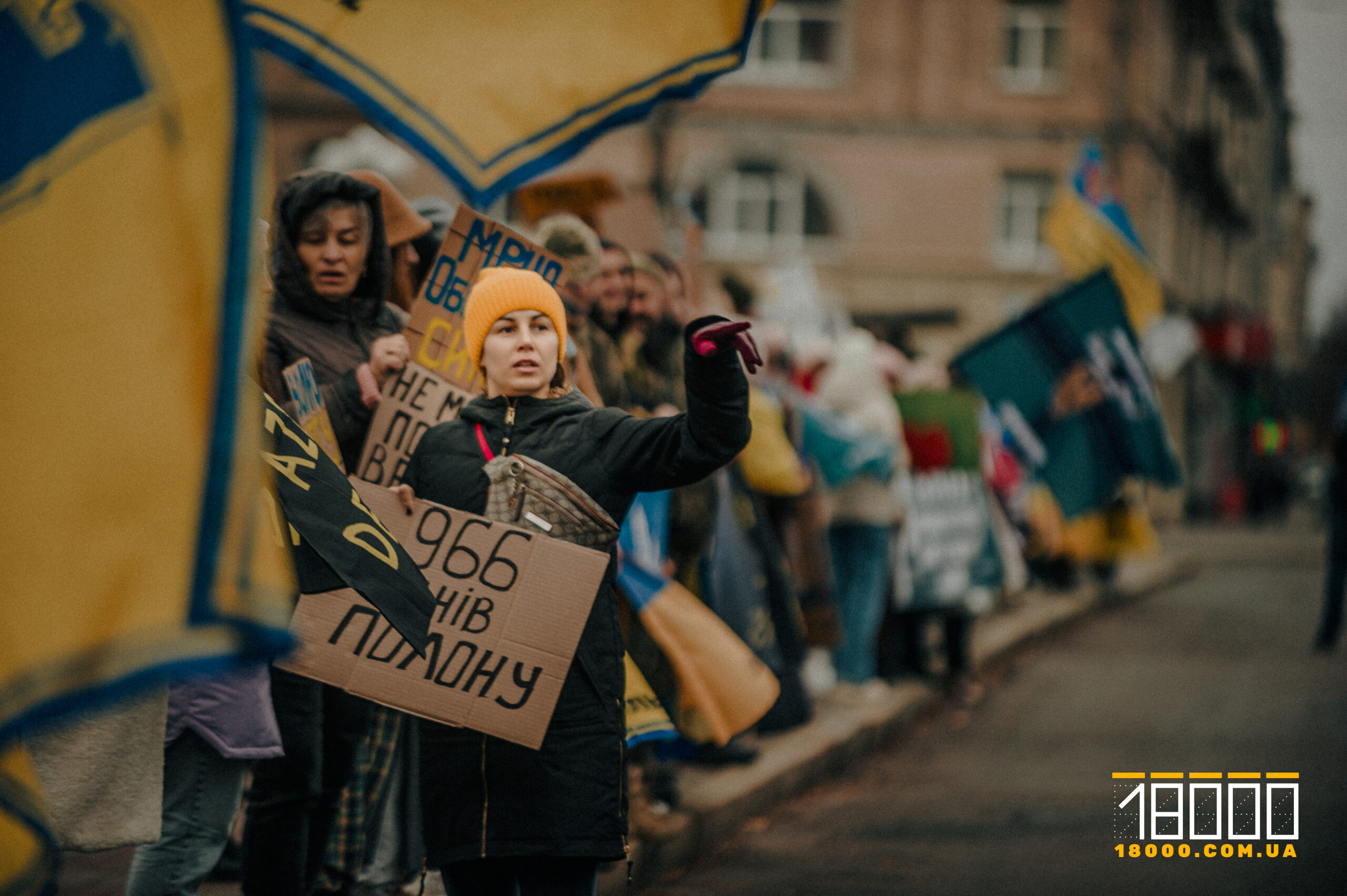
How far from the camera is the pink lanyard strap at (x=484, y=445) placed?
3338 mm

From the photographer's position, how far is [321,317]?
393 cm

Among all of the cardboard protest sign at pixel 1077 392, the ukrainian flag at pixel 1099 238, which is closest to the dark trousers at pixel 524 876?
the cardboard protest sign at pixel 1077 392

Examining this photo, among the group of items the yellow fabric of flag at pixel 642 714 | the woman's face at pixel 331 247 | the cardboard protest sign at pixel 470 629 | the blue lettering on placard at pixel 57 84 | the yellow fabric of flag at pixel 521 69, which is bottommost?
the yellow fabric of flag at pixel 642 714

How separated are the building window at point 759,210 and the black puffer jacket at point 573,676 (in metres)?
24.7

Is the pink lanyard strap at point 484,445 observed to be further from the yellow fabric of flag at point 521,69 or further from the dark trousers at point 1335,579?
the dark trousers at point 1335,579

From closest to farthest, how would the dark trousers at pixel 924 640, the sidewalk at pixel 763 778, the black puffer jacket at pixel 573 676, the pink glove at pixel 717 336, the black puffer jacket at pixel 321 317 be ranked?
the pink glove at pixel 717 336 < the black puffer jacket at pixel 573 676 < the black puffer jacket at pixel 321 317 < the sidewalk at pixel 763 778 < the dark trousers at pixel 924 640

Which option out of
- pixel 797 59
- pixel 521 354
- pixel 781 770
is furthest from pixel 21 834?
pixel 797 59

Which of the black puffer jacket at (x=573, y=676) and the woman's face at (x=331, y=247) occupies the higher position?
the woman's face at (x=331, y=247)

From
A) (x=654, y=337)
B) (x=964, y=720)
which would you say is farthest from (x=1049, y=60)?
(x=654, y=337)

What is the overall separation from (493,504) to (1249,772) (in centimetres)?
448

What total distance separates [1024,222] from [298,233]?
25985mm

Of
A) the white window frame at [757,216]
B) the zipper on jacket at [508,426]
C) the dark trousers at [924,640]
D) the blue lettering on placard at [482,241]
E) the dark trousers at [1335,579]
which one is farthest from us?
the white window frame at [757,216]

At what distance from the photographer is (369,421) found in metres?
3.94

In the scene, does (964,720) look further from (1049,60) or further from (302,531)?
(1049,60)
